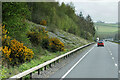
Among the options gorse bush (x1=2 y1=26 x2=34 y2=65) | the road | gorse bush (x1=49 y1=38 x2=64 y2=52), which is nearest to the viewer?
the road

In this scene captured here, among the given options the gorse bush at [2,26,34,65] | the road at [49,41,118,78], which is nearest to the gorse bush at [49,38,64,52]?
the road at [49,41,118,78]

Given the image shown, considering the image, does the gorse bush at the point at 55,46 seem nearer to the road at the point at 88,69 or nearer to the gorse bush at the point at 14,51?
the road at the point at 88,69

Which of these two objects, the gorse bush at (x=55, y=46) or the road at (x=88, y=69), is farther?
the gorse bush at (x=55, y=46)

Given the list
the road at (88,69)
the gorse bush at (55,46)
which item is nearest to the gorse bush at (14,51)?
the road at (88,69)

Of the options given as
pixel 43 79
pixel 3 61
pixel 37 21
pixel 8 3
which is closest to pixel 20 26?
pixel 8 3

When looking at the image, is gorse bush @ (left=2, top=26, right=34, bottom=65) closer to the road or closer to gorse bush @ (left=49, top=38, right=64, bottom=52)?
the road

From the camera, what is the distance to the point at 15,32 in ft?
52.7

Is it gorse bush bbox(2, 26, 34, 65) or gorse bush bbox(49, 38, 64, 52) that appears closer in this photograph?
gorse bush bbox(2, 26, 34, 65)

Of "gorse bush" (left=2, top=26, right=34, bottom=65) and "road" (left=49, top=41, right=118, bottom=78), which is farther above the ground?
"gorse bush" (left=2, top=26, right=34, bottom=65)

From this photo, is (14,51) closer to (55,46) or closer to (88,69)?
(88,69)

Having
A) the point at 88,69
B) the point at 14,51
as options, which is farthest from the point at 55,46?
the point at 88,69

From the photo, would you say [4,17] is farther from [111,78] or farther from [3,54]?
[111,78]

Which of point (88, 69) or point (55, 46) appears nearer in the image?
point (88, 69)

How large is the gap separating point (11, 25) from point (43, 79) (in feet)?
19.8
